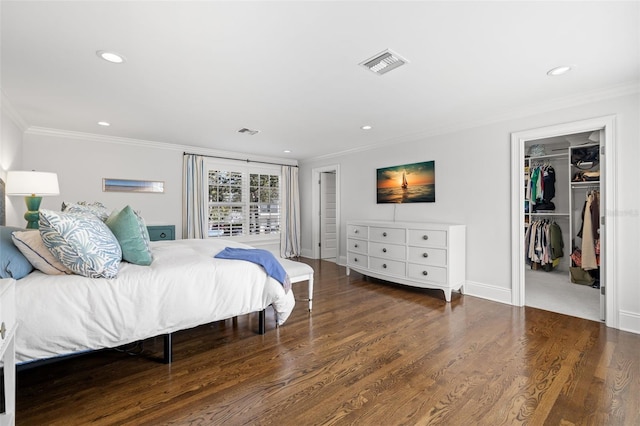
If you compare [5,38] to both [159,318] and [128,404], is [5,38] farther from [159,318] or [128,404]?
[128,404]

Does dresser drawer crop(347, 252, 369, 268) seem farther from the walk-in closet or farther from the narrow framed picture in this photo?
the narrow framed picture

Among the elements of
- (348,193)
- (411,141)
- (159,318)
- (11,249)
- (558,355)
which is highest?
(411,141)

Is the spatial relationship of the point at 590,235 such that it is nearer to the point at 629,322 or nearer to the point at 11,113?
the point at 629,322

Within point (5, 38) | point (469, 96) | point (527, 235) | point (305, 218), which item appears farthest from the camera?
point (305, 218)

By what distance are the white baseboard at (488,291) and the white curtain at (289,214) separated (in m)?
3.82

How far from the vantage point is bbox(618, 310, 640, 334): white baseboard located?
273 centimetres

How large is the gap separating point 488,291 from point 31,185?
533cm

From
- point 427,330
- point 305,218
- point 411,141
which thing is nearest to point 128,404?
point 427,330

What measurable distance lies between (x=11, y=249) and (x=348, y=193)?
4703mm

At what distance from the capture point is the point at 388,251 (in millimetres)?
4320

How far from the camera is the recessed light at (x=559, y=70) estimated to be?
2416mm

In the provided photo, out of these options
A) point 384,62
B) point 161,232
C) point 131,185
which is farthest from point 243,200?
point 384,62

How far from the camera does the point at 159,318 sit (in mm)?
2043

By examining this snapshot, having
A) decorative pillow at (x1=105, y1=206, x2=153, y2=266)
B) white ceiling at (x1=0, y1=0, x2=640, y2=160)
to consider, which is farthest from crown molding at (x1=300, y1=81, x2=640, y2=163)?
decorative pillow at (x1=105, y1=206, x2=153, y2=266)
